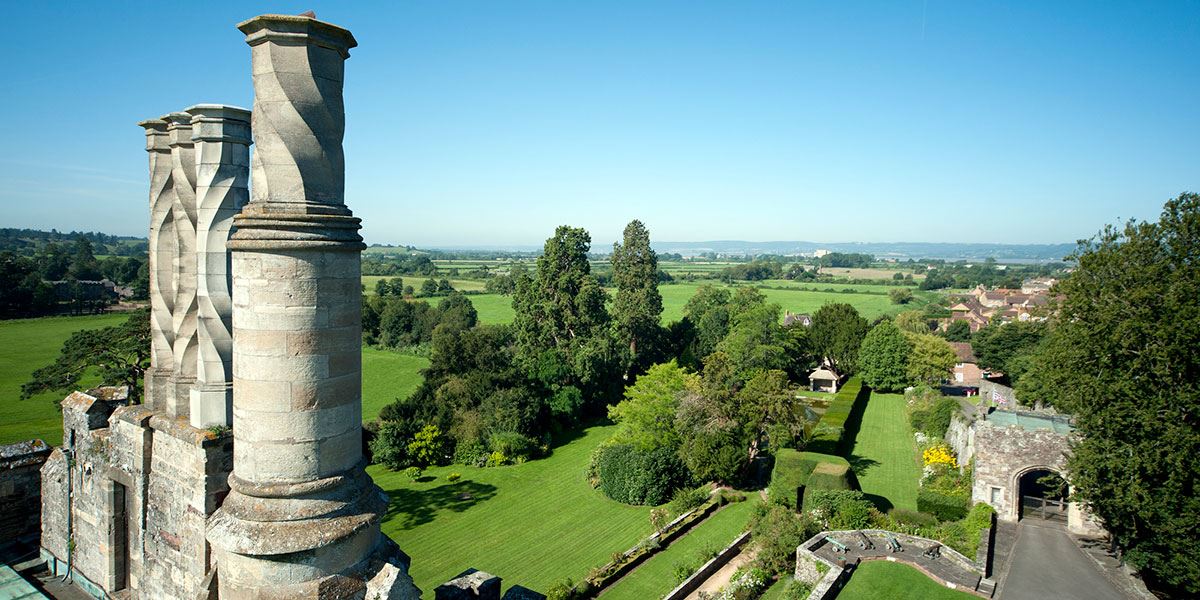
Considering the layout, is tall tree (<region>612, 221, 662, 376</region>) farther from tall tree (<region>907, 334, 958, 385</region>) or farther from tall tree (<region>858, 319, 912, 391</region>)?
tall tree (<region>907, 334, 958, 385</region>)

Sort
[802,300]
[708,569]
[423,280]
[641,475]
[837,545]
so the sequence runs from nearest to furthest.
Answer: [837,545], [708,569], [641,475], [423,280], [802,300]

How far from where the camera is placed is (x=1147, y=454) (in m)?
14.6

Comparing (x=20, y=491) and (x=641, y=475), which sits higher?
(x=20, y=491)

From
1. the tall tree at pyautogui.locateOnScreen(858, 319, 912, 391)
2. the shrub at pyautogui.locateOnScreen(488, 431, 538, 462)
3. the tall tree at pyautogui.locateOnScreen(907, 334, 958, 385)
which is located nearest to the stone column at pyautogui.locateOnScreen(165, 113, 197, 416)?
the shrub at pyautogui.locateOnScreen(488, 431, 538, 462)

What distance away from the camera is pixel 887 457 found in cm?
2870

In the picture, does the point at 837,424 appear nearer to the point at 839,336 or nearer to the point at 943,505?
the point at 943,505

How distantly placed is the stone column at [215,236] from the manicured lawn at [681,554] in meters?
12.8

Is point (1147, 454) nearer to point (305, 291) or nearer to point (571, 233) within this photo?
point (305, 291)

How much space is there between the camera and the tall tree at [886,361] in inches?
1657

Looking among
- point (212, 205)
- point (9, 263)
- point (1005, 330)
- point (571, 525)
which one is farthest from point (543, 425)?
point (9, 263)

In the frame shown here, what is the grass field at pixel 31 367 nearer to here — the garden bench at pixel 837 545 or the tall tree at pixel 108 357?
the tall tree at pixel 108 357

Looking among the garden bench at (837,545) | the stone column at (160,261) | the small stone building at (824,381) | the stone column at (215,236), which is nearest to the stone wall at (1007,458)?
the garden bench at (837,545)

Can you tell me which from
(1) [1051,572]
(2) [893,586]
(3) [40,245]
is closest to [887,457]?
(1) [1051,572]

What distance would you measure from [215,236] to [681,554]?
1629 cm
